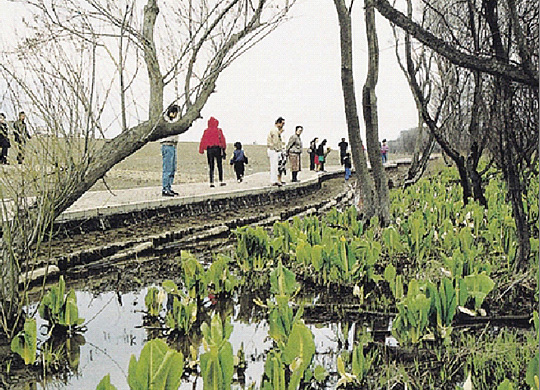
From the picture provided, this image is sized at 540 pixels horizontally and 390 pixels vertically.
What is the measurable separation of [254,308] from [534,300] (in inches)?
82.0

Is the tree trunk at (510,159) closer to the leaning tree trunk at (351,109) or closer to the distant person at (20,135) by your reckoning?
the leaning tree trunk at (351,109)

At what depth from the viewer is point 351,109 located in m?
8.50

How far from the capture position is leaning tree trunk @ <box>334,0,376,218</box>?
848 centimetres

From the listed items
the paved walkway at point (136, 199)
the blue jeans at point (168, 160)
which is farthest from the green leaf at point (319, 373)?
the blue jeans at point (168, 160)

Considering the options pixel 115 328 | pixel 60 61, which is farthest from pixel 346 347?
pixel 60 61

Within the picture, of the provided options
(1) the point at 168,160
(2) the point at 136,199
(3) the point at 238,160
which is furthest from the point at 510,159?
(3) the point at 238,160

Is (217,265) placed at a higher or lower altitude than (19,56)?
lower

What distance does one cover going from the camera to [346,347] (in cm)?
466

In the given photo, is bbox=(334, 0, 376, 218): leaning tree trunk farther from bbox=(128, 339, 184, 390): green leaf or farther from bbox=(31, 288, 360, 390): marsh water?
bbox=(128, 339, 184, 390): green leaf

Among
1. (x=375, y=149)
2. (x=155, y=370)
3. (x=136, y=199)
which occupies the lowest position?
(x=155, y=370)

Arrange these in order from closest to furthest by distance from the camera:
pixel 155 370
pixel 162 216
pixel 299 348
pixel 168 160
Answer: pixel 155 370 → pixel 299 348 → pixel 162 216 → pixel 168 160

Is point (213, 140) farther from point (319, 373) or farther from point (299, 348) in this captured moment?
point (299, 348)

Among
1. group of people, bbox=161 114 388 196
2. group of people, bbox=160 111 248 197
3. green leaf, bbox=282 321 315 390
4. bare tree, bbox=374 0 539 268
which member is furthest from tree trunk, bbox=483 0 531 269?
group of people, bbox=161 114 388 196

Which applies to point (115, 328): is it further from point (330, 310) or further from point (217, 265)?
point (330, 310)
